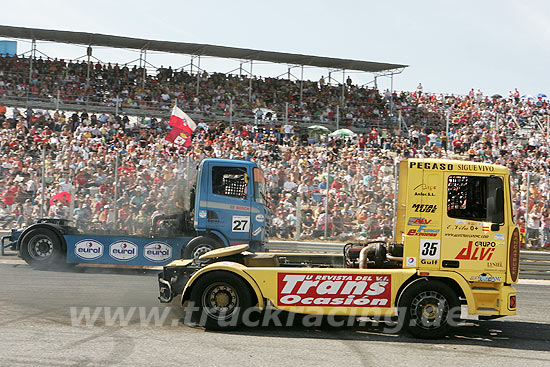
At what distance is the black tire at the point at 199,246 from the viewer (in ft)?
41.1

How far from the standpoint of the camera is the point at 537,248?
54.6 ft

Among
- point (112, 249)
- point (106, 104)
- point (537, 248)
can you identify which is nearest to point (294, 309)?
point (112, 249)

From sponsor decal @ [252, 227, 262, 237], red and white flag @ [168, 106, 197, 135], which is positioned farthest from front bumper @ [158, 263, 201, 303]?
red and white flag @ [168, 106, 197, 135]

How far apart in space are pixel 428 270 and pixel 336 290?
4.05 ft

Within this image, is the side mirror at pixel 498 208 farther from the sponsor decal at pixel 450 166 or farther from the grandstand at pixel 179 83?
the grandstand at pixel 179 83

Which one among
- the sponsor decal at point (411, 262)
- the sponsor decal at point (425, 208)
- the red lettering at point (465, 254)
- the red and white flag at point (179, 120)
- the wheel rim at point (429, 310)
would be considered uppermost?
the red and white flag at point (179, 120)

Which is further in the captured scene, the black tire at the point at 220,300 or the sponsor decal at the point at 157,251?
Answer: the sponsor decal at the point at 157,251

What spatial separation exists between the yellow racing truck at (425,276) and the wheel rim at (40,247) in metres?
6.30

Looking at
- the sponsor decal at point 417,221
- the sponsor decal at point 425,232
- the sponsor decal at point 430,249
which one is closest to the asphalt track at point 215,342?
the sponsor decal at point 430,249

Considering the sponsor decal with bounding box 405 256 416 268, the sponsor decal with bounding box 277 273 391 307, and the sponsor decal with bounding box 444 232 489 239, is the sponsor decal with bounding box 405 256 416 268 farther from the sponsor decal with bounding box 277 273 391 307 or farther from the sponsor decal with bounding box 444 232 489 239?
the sponsor decal with bounding box 444 232 489 239

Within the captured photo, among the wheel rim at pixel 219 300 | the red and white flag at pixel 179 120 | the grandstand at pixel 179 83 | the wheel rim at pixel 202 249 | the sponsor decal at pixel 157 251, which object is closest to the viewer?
the wheel rim at pixel 219 300

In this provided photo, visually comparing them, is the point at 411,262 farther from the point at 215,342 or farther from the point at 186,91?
the point at 186,91

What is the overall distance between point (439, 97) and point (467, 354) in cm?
2913

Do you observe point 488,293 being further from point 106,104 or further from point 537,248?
point 106,104
